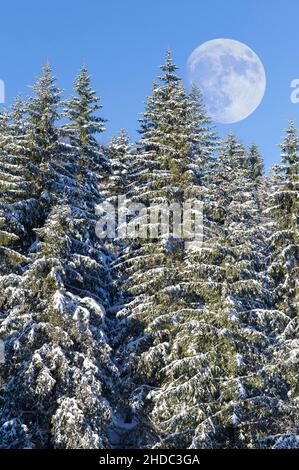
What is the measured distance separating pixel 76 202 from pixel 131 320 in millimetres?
6030

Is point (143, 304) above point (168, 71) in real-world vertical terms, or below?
below

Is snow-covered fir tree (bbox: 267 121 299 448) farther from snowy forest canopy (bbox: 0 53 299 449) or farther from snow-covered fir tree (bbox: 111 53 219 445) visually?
snow-covered fir tree (bbox: 111 53 219 445)

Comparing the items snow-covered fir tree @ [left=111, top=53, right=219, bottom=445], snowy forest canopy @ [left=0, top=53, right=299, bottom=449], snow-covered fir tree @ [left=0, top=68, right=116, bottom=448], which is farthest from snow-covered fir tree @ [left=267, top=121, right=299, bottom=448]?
snow-covered fir tree @ [left=0, top=68, right=116, bottom=448]

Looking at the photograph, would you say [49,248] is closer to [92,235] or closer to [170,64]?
[92,235]

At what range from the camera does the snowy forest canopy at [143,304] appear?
18656 mm

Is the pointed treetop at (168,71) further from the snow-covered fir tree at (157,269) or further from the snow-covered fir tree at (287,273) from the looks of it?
the snow-covered fir tree at (287,273)

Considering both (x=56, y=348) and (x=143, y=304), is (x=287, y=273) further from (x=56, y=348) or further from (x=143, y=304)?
(x=56, y=348)

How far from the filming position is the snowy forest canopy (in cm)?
1866

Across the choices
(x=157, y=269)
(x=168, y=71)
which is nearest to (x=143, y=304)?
(x=157, y=269)

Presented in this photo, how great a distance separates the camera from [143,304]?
2205cm

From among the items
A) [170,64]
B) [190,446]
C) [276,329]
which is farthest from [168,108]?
[190,446]

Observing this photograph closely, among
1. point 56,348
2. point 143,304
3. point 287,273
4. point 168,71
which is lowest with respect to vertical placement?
point 56,348

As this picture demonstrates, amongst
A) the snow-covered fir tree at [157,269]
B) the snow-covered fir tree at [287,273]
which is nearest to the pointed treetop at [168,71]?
the snow-covered fir tree at [157,269]

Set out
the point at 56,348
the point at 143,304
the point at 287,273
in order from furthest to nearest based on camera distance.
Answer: the point at 287,273
the point at 143,304
the point at 56,348
